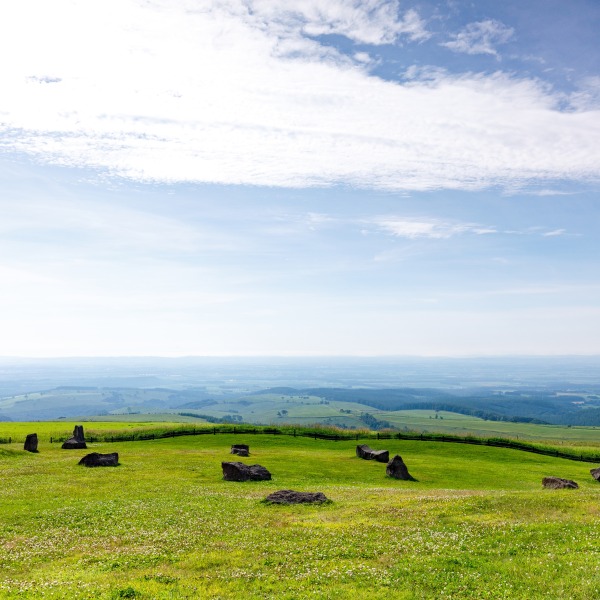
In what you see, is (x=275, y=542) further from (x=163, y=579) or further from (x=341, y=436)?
(x=341, y=436)

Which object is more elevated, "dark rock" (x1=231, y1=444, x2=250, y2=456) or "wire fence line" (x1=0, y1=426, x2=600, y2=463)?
"dark rock" (x1=231, y1=444, x2=250, y2=456)

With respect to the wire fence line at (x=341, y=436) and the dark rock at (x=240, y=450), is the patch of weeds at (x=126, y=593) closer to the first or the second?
the dark rock at (x=240, y=450)

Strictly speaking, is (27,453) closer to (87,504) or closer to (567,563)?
(87,504)

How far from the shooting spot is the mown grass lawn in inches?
735

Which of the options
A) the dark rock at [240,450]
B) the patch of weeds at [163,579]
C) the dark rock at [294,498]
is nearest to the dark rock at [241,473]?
the dark rock at [294,498]

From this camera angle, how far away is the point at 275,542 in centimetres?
2491

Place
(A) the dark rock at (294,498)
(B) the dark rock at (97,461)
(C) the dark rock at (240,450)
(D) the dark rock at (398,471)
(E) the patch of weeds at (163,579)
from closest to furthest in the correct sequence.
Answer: (E) the patch of weeds at (163,579), (A) the dark rock at (294,498), (B) the dark rock at (97,461), (D) the dark rock at (398,471), (C) the dark rock at (240,450)

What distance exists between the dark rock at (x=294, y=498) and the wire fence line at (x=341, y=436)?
189ft

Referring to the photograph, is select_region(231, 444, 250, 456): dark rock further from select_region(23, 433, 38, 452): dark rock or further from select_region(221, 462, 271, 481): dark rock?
select_region(23, 433, 38, 452): dark rock

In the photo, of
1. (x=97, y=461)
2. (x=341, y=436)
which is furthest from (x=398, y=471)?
(x=341, y=436)

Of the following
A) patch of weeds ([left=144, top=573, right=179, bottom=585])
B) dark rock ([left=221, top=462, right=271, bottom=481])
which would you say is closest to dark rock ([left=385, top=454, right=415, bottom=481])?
dark rock ([left=221, top=462, right=271, bottom=481])

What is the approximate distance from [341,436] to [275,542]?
70.3 m

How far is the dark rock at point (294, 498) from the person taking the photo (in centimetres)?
3428

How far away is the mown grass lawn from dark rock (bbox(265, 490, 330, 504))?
104cm
